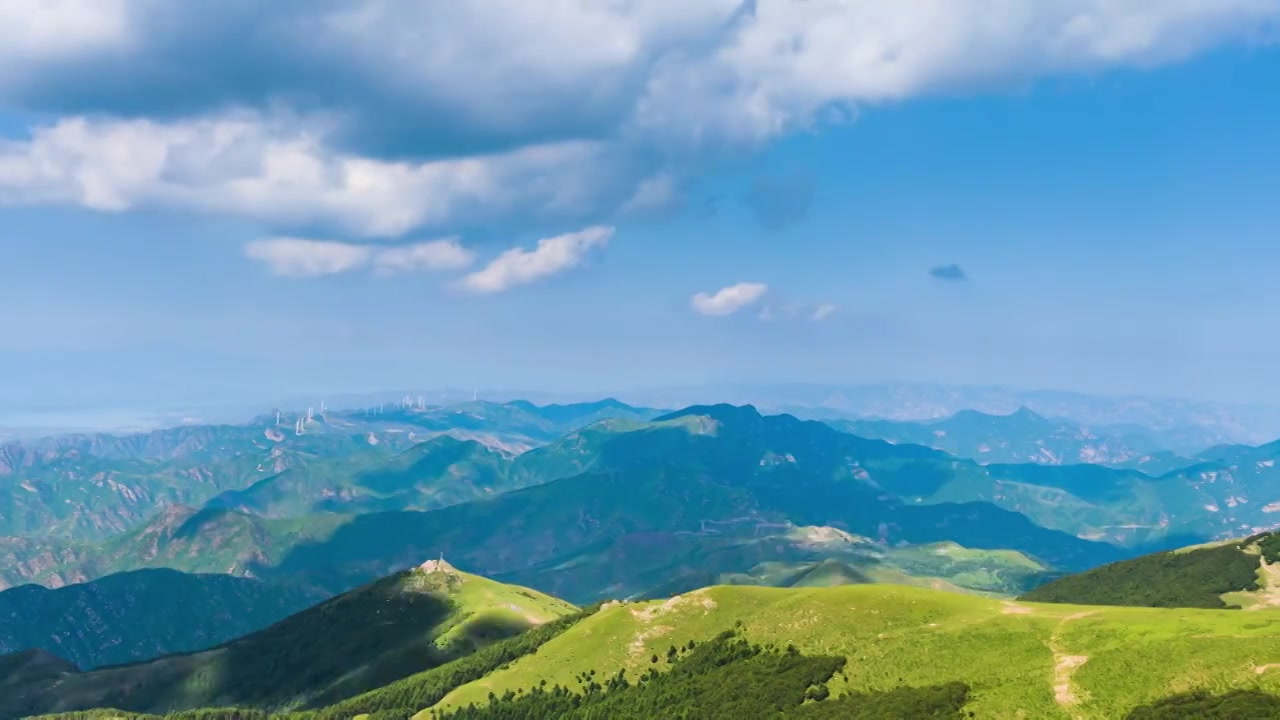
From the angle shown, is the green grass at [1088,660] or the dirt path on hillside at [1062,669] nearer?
the green grass at [1088,660]

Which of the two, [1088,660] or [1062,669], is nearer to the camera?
[1088,660]

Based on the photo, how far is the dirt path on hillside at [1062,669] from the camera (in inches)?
6063

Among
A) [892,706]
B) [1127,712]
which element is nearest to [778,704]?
[892,706]

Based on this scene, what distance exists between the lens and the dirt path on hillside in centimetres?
15400

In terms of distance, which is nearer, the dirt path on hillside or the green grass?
the green grass

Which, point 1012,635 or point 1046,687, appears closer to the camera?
point 1046,687

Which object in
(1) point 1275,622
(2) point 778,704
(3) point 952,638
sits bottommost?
(2) point 778,704

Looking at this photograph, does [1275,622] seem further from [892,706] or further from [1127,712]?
[892,706]

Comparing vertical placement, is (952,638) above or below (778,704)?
above

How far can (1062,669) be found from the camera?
164625mm

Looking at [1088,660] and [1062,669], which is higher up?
[1088,660]

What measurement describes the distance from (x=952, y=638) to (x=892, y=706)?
33.5 metres

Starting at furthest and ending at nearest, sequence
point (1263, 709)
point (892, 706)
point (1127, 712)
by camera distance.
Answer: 1. point (892, 706)
2. point (1127, 712)
3. point (1263, 709)

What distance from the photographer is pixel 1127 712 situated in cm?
14438
